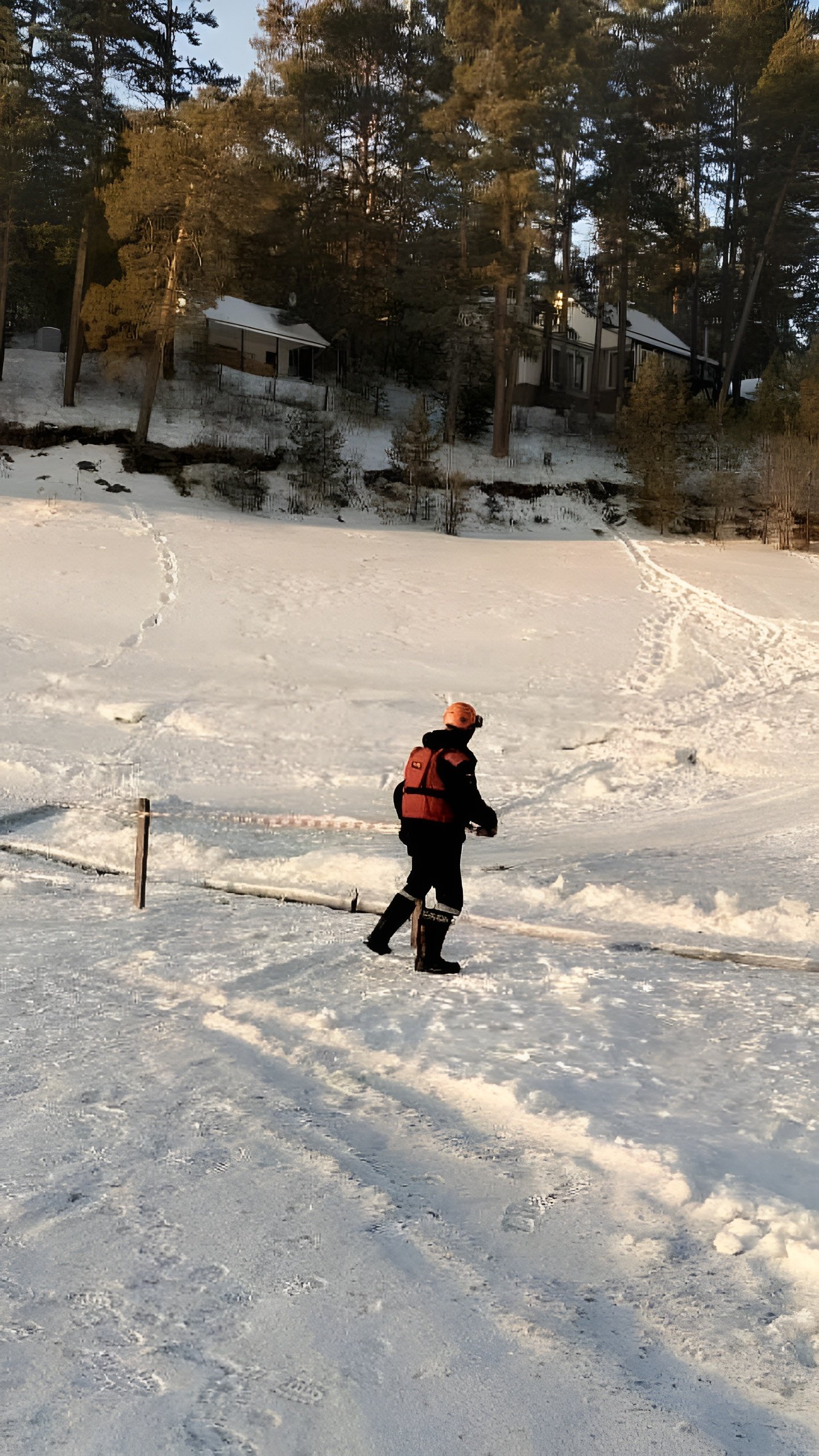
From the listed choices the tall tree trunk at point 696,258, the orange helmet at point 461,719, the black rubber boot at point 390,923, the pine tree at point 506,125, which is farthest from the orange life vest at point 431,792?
the tall tree trunk at point 696,258

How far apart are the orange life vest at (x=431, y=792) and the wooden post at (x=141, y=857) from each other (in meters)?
2.54

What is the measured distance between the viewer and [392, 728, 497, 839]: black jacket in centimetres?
654

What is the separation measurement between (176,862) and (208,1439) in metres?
7.17

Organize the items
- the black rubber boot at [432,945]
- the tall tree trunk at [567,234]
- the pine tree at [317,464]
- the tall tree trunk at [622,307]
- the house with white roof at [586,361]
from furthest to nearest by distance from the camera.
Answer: the house with white roof at [586,361]
the tall tree trunk at [567,234]
the tall tree trunk at [622,307]
the pine tree at [317,464]
the black rubber boot at [432,945]

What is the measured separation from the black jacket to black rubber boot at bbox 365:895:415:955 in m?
0.58

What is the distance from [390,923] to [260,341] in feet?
161

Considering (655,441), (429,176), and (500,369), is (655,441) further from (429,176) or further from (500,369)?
(429,176)

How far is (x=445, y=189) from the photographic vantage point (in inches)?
1649

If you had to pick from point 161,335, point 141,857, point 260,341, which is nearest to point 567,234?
point 260,341

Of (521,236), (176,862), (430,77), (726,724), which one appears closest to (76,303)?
(521,236)

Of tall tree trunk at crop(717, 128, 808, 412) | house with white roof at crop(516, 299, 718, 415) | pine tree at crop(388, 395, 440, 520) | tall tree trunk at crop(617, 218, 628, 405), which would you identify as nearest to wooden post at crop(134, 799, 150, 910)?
pine tree at crop(388, 395, 440, 520)

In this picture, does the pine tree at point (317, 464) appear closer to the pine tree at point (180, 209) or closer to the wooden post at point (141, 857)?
the pine tree at point (180, 209)

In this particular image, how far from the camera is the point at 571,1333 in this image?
3.30 m

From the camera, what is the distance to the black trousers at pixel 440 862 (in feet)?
21.7
